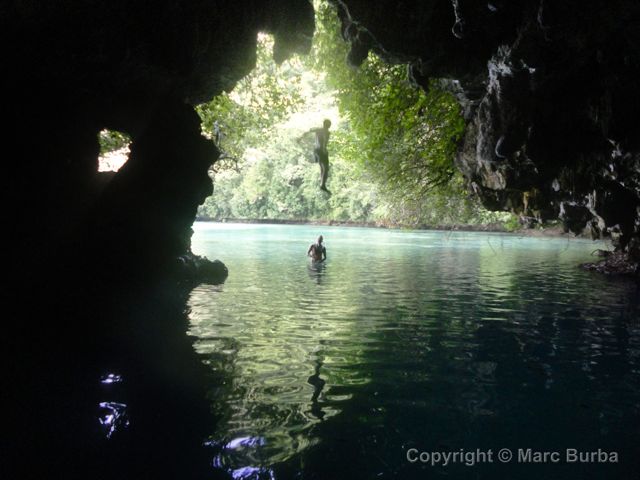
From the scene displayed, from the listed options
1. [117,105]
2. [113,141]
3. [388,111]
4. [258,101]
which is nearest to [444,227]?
[258,101]

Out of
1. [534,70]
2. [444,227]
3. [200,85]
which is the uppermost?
[200,85]

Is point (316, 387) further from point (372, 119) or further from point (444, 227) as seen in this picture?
point (444, 227)

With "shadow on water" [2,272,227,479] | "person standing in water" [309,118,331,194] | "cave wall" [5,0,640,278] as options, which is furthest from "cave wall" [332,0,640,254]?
"shadow on water" [2,272,227,479]

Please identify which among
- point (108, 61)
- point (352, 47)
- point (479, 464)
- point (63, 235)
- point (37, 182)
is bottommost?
point (479, 464)

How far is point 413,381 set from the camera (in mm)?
6148

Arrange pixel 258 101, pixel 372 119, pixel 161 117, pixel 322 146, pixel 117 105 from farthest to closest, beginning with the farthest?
pixel 258 101
pixel 372 119
pixel 322 146
pixel 161 117
pixel 117 105

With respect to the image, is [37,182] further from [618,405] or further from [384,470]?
[618,405]

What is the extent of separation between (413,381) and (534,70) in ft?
26.1

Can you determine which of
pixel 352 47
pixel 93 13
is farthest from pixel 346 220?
pixel 93 13

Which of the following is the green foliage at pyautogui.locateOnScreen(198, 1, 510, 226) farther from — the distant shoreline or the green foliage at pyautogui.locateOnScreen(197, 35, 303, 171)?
the distant shoreline

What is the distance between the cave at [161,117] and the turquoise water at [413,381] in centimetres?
94

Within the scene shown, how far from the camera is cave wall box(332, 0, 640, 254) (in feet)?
27.7

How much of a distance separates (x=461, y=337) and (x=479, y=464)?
456cm

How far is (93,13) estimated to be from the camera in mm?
7719
